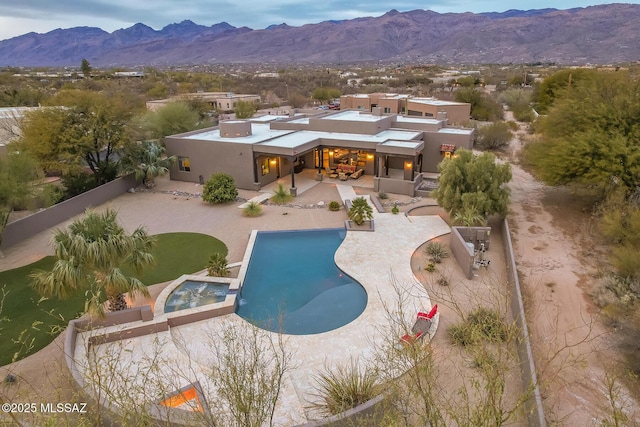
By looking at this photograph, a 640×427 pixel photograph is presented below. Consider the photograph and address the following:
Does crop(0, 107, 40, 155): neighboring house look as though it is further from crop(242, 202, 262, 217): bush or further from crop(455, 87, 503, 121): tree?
crop(455, 87, 503, 121): tree

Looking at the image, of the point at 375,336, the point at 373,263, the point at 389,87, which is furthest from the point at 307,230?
the point at 389,87

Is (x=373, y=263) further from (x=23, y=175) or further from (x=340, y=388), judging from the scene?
(x=23, y=175)

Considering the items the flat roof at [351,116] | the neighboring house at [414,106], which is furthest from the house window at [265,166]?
the neighboring house at [414,106]

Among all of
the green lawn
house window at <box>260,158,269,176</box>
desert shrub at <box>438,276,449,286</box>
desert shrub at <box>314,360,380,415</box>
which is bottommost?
desert shrub at <box>438,276,449,286</box>

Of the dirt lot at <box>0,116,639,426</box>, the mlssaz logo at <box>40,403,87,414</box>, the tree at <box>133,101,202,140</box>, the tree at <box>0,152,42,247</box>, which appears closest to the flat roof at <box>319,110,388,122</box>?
the dirt lot at <box>0,116,639,426</box>

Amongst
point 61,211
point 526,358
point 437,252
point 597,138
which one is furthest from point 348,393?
point 61,211

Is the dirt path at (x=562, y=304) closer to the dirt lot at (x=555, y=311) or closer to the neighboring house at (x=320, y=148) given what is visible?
the dirt lot at (x=555, y=311)
